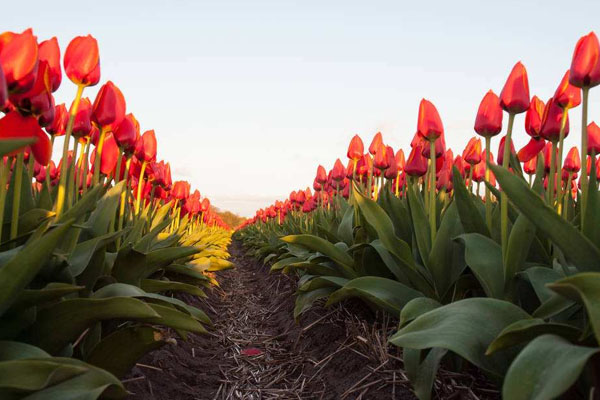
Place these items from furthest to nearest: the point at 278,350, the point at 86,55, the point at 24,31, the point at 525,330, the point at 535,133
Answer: the point at 278,350 < the point at 535,133 < the point at 86,55 < the point at 24,31 < the point at 525,330

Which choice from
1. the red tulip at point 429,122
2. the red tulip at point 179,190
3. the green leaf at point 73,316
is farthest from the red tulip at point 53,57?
the red tulip at point 179,190

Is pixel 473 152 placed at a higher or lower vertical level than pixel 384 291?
higher

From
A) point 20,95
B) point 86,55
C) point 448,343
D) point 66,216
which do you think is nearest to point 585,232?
point 448,343

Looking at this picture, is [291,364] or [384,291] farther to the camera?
[291,364]

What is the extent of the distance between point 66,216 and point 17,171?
221 millimetres

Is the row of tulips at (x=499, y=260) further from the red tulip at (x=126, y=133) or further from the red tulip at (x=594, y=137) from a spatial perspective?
the red tulip at (x=126, y=133)

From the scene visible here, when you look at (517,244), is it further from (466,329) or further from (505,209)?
(466,329)

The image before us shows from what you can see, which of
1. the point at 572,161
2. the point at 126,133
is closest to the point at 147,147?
the point at 126,133

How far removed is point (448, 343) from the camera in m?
1.18

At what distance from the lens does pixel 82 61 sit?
206 centimetres

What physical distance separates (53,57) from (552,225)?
6.33 ft

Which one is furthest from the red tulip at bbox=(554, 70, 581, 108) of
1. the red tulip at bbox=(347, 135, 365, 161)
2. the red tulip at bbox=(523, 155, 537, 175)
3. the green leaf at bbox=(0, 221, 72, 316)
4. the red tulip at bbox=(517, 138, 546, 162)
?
the red tulip at bbox=(347, 135, 365, 161)

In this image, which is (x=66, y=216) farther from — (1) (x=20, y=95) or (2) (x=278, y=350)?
(2) (x=278, y=350)

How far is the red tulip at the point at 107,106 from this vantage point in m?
2.22
